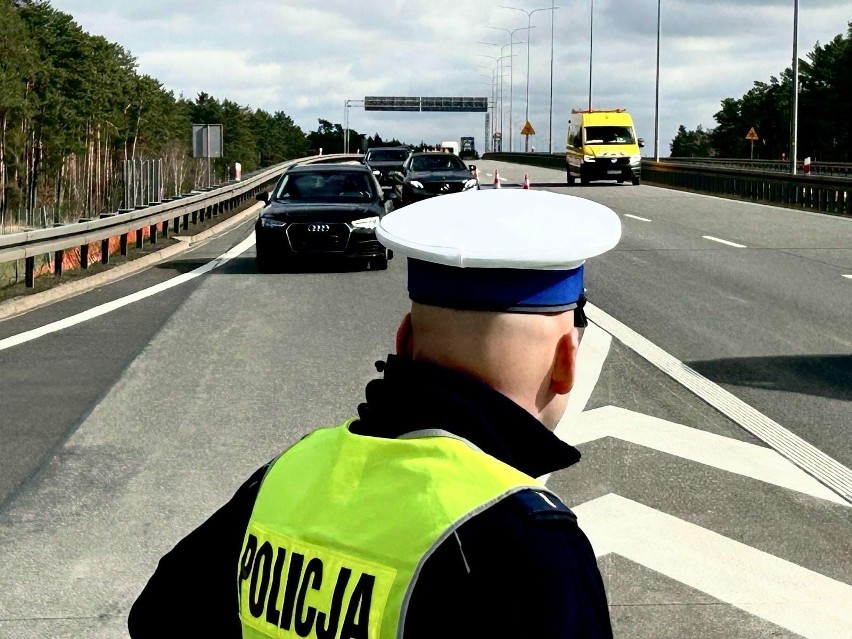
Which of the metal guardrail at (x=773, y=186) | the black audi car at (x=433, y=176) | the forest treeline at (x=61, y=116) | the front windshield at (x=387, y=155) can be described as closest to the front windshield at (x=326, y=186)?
the black audi car at (x=433, y=176)

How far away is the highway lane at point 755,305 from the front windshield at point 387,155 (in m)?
24.5

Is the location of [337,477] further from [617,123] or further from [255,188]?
[617,123]

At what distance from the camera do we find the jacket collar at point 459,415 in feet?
5.67

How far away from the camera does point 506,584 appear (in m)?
1.49

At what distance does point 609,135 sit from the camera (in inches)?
1896

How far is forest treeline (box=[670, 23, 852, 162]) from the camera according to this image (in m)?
106

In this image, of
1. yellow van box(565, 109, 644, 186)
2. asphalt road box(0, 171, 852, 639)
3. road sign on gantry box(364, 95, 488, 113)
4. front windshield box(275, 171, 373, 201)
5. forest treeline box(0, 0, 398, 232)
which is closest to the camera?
asphalt road box(0, 171, 852, 639)

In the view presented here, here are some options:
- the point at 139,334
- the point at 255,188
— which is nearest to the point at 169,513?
the point at 139,334

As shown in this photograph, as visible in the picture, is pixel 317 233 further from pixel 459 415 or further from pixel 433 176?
pixel 459 415

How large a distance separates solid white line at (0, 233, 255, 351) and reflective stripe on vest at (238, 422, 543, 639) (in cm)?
1064

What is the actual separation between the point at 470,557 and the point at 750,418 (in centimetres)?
777

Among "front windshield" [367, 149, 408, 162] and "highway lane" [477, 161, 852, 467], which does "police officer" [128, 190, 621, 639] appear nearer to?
"highway lane" [477, 161, 852, 467]

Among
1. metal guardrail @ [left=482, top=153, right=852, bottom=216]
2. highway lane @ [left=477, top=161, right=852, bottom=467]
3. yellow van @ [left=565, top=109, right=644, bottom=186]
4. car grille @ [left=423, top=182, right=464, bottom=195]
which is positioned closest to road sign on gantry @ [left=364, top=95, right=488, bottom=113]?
metal guardrail @ [left=482, top=153, right=852, bottom=216]

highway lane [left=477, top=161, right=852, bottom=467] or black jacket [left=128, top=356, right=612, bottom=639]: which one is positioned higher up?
black jacket [left=128, top=356, right=612, bottom=639]
